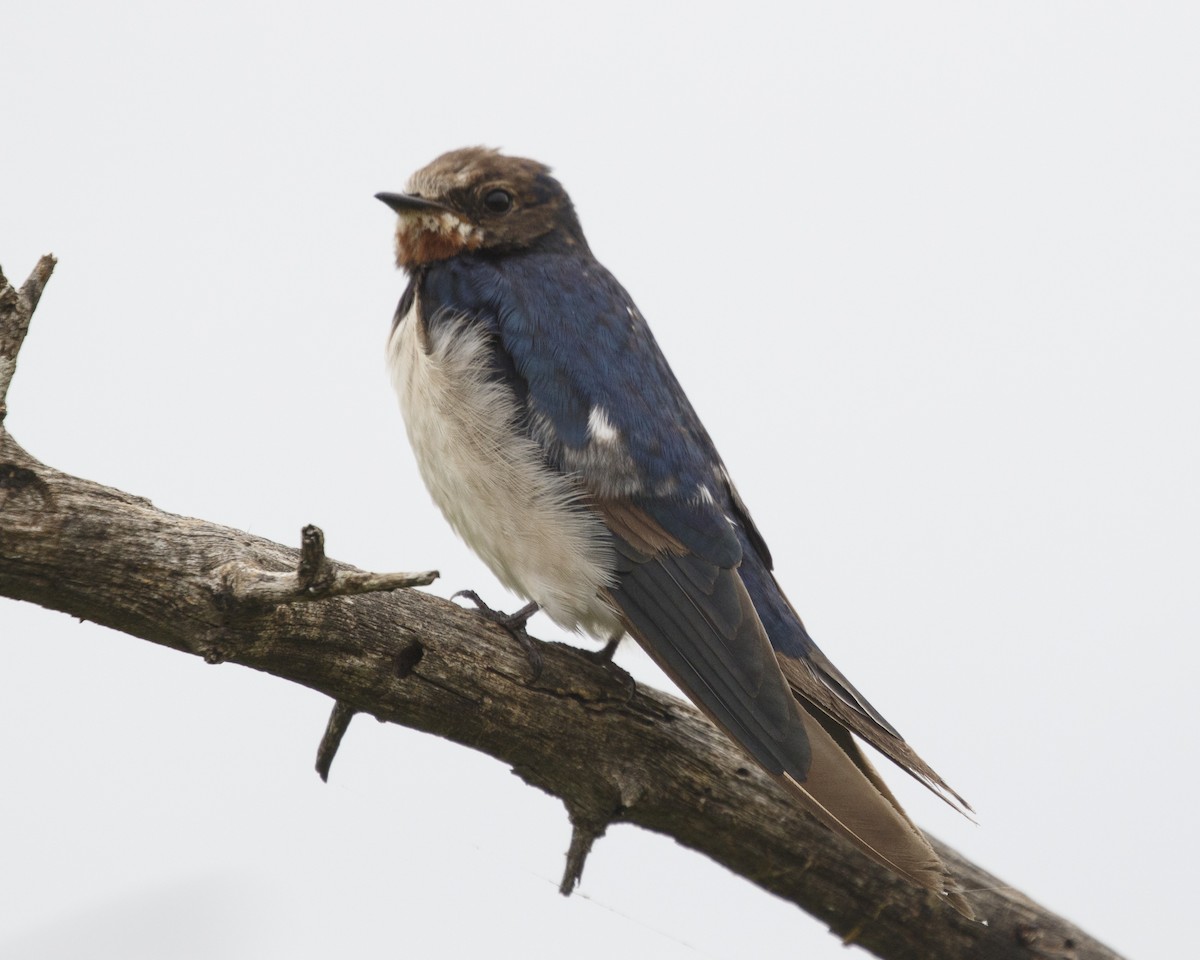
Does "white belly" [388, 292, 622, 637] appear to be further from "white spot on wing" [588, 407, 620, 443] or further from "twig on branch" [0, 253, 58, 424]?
"twig on branch" [0, 253, 58, 424]

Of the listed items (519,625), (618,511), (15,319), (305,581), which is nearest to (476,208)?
(618,511)

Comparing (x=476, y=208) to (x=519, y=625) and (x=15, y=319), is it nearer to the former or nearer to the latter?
(x=519, y=625)

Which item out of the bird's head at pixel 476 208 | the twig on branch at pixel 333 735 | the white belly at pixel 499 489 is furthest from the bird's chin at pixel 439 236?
the twig on branch at pixel 333 735

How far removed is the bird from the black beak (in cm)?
1

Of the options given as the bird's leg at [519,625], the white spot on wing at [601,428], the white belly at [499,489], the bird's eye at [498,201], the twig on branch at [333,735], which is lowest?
the twig on branch at [333,735]

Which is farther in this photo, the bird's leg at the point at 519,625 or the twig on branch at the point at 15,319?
the bird's leg at the point at 519,625

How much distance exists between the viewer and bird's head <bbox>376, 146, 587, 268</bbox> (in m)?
3.31

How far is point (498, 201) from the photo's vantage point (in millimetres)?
3377

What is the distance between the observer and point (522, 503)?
9.45 ft

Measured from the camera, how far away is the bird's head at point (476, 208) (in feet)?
10.9

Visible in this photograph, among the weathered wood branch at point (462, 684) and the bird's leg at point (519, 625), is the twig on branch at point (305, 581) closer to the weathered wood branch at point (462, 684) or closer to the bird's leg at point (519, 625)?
the weathered wood branch at point (462, 684)

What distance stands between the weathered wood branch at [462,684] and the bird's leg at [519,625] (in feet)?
0.07

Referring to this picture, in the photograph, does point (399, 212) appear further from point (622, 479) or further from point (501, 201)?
point (622, 479)

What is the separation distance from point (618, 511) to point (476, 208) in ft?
2.93
